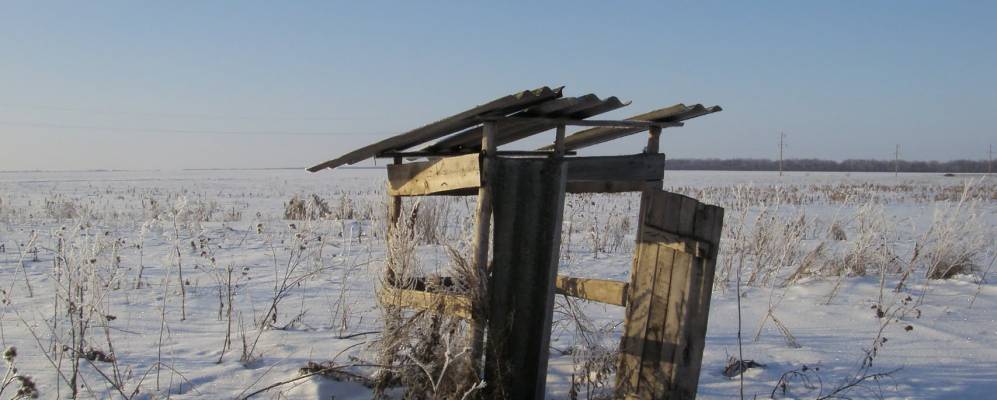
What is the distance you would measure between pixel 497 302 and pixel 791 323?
3380 millimetres

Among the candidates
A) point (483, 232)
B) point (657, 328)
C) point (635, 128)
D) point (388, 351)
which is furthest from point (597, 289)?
point (388, 351)

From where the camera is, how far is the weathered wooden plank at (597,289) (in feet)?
12.7

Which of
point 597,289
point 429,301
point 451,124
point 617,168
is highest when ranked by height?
point 451,124

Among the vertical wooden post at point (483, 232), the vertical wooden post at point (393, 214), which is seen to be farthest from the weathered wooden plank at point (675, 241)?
the vertical wooden post at point (393, 214)

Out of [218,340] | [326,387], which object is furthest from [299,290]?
[326,387]

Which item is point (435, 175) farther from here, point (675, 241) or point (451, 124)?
point (675, 241)

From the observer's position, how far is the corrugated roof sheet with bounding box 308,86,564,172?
323cm

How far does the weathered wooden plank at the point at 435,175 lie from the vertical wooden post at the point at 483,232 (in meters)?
0.05

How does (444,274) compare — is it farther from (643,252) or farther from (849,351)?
(849,351)

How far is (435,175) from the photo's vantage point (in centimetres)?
399

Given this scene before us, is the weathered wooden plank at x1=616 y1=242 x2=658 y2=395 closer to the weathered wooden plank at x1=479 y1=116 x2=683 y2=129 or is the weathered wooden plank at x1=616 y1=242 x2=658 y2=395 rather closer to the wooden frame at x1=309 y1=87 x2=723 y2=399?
the wooden frame at x1=309 y1=87 x2=723 y2=399

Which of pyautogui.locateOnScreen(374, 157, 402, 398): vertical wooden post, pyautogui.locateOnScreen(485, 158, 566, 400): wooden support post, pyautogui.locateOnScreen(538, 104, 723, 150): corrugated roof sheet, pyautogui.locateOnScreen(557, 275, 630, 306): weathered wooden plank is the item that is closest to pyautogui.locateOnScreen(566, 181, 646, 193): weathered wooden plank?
pyautogui.locateOnScreen(538, 104, 723, 150): corrugated roof sheet

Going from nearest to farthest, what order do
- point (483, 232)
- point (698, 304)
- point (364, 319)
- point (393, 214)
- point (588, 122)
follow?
point (698, 304), point (483, 232), point (588, 122), point (393, 214), point (364, 319)

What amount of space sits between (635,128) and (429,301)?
175 cm
